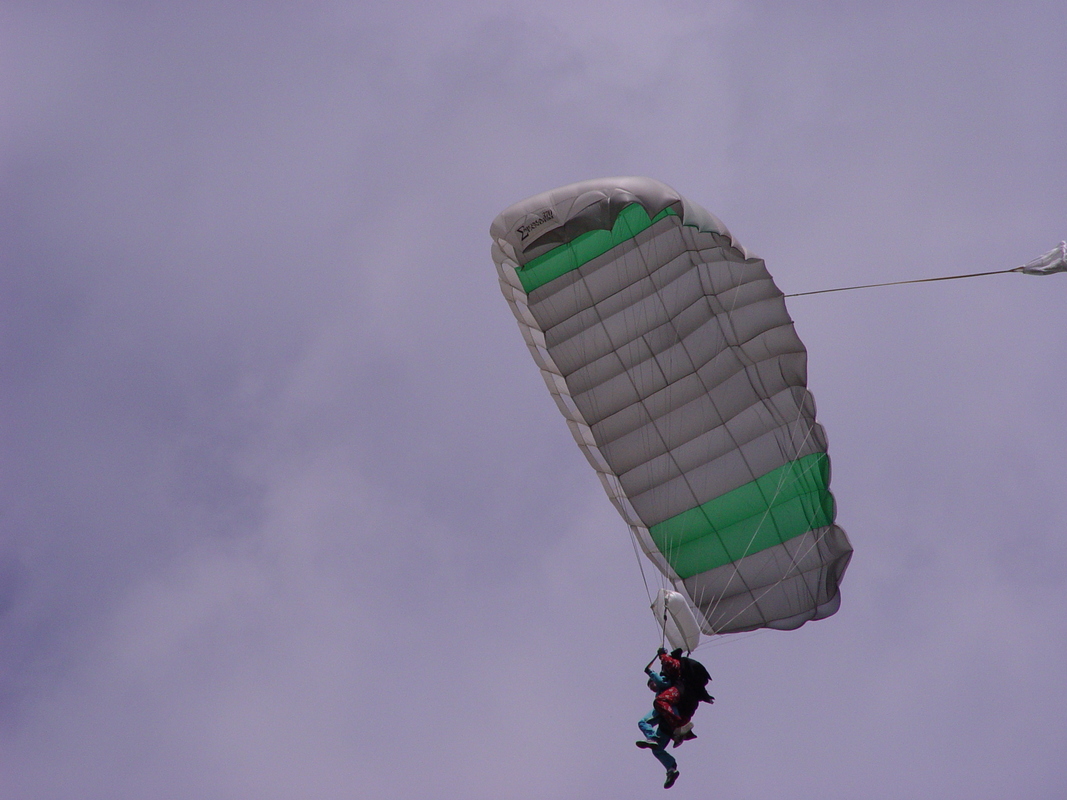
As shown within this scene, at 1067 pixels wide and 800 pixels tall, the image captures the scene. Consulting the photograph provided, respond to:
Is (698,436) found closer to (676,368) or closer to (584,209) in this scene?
(676,368)

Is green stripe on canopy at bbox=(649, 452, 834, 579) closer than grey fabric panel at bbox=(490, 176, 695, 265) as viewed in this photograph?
No

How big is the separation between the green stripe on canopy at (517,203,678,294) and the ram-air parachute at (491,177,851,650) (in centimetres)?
2

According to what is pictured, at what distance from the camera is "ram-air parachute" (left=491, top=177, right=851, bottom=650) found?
14.2m

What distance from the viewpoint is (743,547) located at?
14773 mm

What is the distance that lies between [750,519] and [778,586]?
2.75 feet

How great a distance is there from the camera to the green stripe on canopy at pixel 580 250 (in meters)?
14.2

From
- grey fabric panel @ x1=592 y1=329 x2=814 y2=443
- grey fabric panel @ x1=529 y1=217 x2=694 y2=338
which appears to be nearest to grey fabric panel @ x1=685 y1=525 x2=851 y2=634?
grey fabric panel @ x1=592 y1=329 x2=814 y2=443

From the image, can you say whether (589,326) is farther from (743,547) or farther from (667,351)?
(743,547)

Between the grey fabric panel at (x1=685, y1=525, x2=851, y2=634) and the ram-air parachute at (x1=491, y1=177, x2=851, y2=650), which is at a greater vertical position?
the ram-air parachute at (x1=491, y1=177, x2=851, y2=650)

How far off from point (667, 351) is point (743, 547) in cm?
248

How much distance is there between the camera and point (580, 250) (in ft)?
47.5

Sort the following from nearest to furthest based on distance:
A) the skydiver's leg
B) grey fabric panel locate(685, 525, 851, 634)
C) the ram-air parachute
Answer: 1. the skydiver's leg
2. the ram-air parachute
3. grey fabric panel locate(685, 525, 851, 634)

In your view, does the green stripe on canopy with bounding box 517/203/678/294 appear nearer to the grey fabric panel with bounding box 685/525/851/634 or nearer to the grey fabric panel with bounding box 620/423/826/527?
the grey fabric panel with bounding box 620/423/826/527

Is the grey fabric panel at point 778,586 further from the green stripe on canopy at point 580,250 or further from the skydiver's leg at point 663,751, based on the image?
the green stripe on canopy at point 580,250
